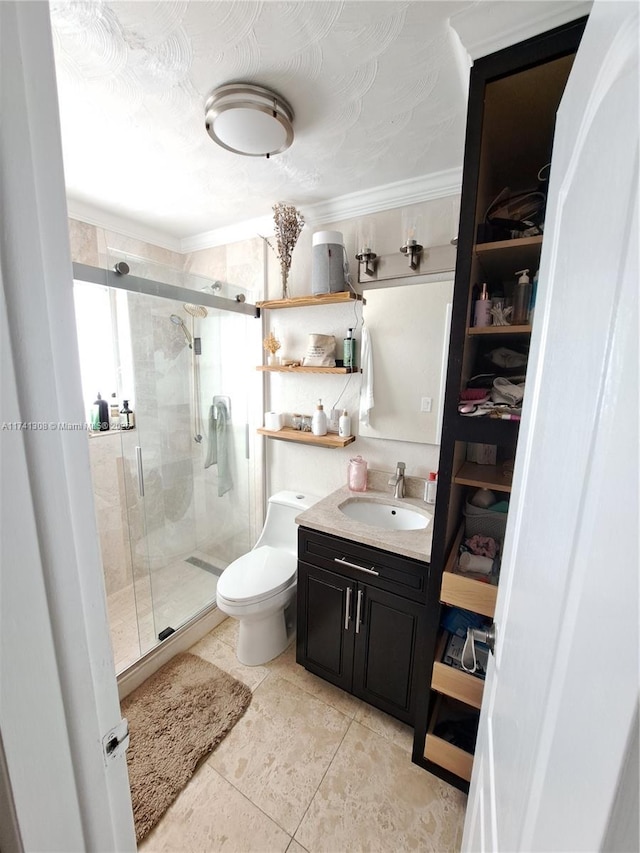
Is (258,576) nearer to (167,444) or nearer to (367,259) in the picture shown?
(167,444)

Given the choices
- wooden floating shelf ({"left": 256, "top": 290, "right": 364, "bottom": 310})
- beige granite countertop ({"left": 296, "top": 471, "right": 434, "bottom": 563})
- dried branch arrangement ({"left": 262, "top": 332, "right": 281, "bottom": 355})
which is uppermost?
wooden floating shelf ({"left": 256, "top": 290, "right": 364, "bottom": 310})

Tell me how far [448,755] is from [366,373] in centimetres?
161

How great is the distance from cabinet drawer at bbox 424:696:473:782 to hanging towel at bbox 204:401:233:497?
1.68 meters

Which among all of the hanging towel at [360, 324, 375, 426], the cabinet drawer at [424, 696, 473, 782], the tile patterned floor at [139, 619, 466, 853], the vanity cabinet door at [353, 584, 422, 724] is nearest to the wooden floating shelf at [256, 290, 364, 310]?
the hanging towel at [360, 324, 375, 426]

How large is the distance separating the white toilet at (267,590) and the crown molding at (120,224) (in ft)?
6.25

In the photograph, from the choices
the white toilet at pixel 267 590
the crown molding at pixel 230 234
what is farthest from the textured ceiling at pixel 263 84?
the white toilet at pixel 267 590

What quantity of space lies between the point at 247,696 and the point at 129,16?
8.08ft

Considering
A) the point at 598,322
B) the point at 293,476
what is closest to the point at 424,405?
the point at 293,476

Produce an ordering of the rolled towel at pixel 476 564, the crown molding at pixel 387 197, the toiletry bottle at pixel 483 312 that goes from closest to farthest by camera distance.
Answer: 1. the toiletry bottle at pixel 483 312
2. the rolled towel at pixel 476 564
3. the crown molding at pixel 387 197

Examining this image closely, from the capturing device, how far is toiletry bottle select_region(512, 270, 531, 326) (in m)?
1.02

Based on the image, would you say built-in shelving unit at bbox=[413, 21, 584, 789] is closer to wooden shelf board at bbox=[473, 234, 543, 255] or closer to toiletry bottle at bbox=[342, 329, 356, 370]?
wooden shelf board at bbox=[473, 234, 543, 255]

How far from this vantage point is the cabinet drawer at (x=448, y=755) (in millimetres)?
1172

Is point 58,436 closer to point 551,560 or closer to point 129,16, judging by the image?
point 551,560

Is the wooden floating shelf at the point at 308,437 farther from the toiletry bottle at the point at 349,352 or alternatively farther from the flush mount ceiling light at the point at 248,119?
the flush mount ceiling light at the point at 248,119
